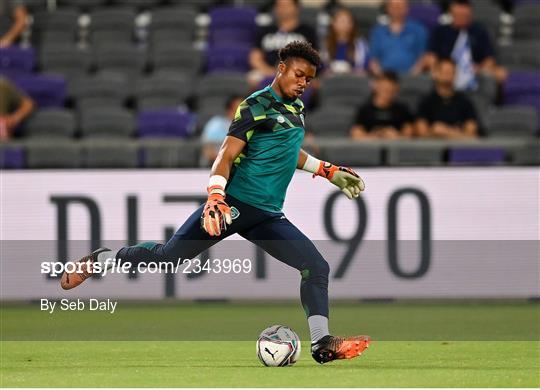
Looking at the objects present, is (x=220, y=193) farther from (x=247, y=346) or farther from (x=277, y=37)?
(x=277, y=37)

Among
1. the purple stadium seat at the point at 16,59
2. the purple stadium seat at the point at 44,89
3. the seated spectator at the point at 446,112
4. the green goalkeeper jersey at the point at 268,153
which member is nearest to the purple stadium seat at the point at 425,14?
the seated spectator at the point at 446,112

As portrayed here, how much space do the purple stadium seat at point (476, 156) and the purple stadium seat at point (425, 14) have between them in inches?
145

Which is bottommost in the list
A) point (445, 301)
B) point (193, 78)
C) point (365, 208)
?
point (445, 301)

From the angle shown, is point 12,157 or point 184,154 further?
point 12,157

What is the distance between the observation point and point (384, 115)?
50.7 feet

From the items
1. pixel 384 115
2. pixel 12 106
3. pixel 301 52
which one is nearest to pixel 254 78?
pixel 384 115

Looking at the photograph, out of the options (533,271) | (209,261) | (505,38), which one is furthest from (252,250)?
(505,38)

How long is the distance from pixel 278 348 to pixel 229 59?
893 cm

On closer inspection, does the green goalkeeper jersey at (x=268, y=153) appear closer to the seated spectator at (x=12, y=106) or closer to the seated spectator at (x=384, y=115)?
the seated spectator at (x=384, y=115)

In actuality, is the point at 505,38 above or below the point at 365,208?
above

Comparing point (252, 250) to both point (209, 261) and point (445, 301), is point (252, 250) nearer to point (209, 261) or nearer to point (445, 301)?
point (209, 261)

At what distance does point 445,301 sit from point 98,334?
15.0 ft

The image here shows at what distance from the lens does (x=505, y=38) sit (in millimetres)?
18594

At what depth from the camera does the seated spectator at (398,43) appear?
16953mm
